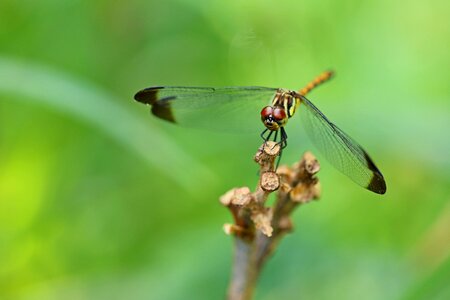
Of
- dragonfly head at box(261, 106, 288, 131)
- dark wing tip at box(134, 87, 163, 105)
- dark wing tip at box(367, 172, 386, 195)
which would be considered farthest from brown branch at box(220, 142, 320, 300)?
dark wing tip at box(134, 87, 163, 105)

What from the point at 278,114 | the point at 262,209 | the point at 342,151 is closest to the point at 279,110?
the point at 278,114

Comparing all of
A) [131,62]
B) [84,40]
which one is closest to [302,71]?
[131,62]

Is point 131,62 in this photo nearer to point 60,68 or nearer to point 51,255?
point 60,68

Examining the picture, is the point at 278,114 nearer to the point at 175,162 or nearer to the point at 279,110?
the point at 279,110

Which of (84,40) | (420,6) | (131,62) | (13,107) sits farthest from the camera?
(420,6)

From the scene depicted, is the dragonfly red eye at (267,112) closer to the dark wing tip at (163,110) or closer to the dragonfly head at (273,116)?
the dragonfly head at (273,116)

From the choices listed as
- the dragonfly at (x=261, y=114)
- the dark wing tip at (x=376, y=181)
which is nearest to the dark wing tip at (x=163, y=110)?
the dragonfly at (x=261, y=114)
